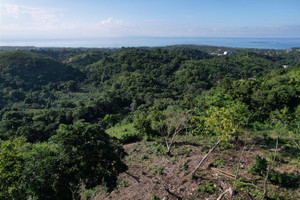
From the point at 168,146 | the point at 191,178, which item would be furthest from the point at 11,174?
the point at 168,146

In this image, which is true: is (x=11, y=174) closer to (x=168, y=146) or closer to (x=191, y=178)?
(x=191, y=178)

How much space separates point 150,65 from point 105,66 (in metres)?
16.8

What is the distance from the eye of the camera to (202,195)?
5.82 meters

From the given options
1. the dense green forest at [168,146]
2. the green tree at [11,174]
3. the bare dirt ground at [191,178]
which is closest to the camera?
the green tree at [11,174]

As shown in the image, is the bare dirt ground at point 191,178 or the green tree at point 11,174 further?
the bare dirt ground at point 191,178

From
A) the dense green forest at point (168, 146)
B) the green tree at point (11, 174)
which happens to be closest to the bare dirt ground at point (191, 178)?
the dense green forest at point (168, 146)

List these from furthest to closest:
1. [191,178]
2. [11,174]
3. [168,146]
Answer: [168,146] < [191,178] < [11,174]

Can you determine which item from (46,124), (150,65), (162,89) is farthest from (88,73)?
(46,124)

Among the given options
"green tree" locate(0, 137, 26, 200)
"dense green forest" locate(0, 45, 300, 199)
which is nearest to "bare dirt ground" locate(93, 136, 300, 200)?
"dense green forest" locate(0, 45, 300, 199)

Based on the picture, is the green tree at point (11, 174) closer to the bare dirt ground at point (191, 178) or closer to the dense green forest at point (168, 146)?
the dense green forest at point (168, 146)

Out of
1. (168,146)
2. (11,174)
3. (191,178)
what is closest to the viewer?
(11,174)

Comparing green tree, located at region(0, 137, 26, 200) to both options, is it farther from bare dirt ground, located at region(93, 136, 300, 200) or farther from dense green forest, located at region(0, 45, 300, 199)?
bare dirt ground, located at region(93, 136, 300, 200)

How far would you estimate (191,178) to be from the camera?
6.60 metres

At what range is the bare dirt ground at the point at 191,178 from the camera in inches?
230
